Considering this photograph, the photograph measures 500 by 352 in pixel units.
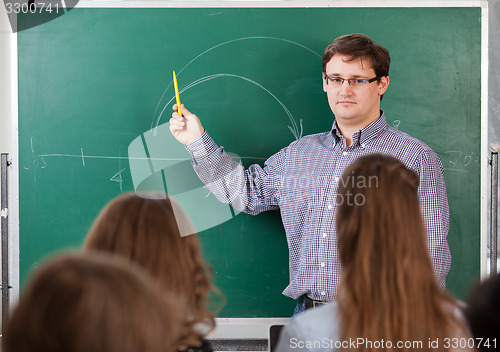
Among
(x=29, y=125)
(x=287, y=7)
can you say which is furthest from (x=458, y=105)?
(x=29, y=125)

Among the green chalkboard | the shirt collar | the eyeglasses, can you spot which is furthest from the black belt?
the eyeglasses

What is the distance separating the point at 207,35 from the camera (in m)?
2.51

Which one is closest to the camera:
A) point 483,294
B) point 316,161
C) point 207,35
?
point 483,294

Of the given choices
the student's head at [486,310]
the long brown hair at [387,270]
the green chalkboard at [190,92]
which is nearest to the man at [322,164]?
the green chalkboard at [190,92]

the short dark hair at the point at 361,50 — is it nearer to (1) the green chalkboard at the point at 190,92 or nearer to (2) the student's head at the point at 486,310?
(1) the green chalkboard at the point at 190,92

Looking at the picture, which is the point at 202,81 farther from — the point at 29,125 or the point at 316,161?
the point at 29,125

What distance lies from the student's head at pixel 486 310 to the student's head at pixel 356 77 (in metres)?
1.44

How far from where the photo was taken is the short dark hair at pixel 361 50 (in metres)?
2.35

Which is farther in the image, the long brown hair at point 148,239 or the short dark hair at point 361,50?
the short dark hair at point 361,50

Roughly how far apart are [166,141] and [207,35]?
0.52 metres

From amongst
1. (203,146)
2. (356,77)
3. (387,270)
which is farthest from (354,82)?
(387,270)

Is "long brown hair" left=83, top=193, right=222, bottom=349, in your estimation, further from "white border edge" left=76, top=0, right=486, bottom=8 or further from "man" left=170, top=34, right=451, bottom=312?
"white border edge" left=76, top=0, right=486, bottom=8

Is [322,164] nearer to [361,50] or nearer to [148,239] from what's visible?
[361,50]

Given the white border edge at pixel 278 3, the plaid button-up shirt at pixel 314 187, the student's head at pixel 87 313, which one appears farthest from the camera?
the white border edge at pixel 278 3
